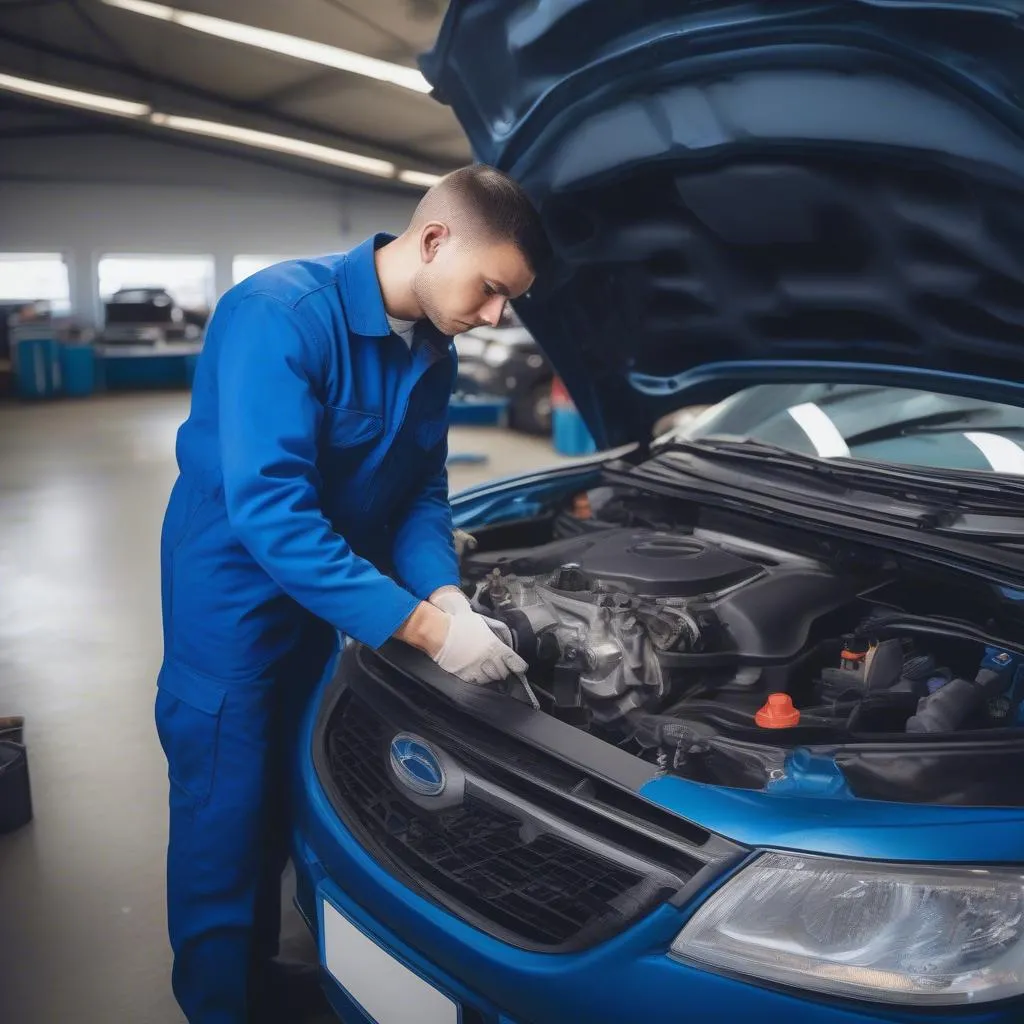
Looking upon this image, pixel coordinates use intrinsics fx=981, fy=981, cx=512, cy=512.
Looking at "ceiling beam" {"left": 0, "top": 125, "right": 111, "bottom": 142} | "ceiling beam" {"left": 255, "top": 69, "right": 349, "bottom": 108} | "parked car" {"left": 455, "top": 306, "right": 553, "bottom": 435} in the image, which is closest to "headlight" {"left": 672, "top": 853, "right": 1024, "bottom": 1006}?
"parked car" {"left": 455, "top": 306, "right": 553, "bottom": 435}

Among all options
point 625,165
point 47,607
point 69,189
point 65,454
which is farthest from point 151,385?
point 625,165

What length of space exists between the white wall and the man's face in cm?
1325

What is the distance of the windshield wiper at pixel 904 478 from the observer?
5.16 ft

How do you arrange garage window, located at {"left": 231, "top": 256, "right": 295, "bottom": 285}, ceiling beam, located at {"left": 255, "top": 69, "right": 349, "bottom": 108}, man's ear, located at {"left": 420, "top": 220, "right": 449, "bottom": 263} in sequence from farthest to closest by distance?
1. garage window, located at {"left": 231, "top": 256, "right": 295, "bottom": 285}
2. ceiling beam, located at {"left": 255, "top": 69, "right": 349, "bottom": 108}
3. man's ear, located at {"left": 420, "top": 220, "right": 449, "bottom": 263}

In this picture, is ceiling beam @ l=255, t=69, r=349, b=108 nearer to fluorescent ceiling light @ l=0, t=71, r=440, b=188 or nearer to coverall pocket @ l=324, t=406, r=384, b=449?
fluorescent ceiling light @ l=0, t=71, r=440, b=188

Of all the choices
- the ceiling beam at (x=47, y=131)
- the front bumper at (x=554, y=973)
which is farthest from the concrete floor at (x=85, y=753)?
the ceiling beam at (x=47, y=131)

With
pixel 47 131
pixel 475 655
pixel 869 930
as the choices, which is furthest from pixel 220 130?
pixel 869 930

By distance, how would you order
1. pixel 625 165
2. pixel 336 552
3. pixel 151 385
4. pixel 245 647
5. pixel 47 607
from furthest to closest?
pixel 151 385, pixel 47 607, pixel 625 165, pixel 245 647, pixel 336 552

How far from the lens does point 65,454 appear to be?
23.0ft

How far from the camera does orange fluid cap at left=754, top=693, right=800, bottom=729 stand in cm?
127

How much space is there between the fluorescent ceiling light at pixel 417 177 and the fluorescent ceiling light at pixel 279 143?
0.56 feet

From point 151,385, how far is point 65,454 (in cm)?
Answer: 464

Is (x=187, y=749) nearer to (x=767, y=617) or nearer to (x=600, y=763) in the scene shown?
(x=600, y=763)

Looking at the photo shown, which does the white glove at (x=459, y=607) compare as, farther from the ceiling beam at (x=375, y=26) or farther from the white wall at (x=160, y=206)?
the white wall at (x=160, y=206)
